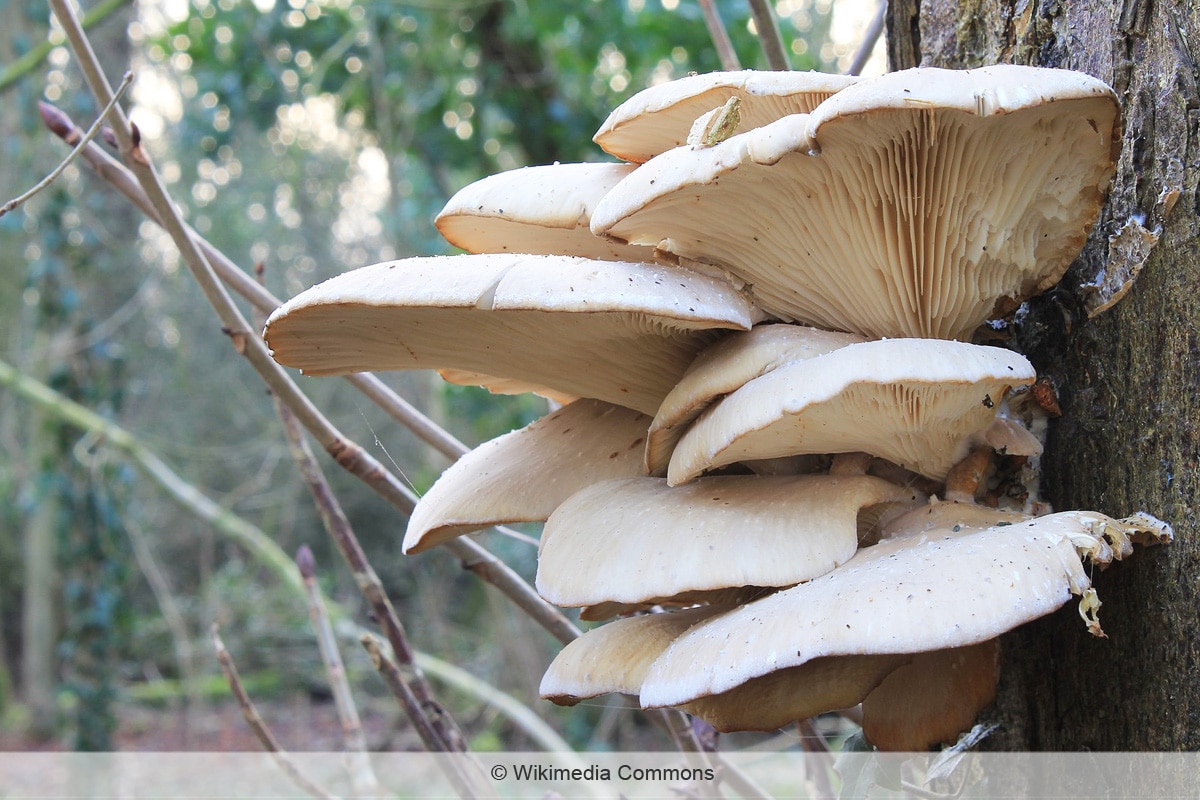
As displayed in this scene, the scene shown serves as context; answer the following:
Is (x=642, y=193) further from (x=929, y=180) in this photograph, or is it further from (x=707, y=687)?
(x=707, y=687)

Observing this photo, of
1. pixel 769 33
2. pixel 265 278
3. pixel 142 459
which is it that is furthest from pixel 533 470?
pixel 142 459

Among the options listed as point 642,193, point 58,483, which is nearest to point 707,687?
point 642,193

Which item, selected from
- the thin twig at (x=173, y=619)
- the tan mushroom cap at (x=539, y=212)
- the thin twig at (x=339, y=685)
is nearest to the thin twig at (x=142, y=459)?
the thin twig at (x=173, y=619)

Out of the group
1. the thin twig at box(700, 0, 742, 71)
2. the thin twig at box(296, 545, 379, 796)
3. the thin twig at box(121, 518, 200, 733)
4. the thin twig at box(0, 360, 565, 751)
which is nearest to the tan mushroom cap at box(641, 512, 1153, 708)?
the thin twig at box(296, 545, 379, 796)

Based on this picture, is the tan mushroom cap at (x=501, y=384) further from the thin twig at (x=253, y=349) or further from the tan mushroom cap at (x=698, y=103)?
the tan mushroom cap at (x=698, y=103)

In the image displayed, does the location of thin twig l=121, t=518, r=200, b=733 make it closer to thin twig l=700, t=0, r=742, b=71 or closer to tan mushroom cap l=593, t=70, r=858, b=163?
thin twig l=700, t=0, r=742, b=71

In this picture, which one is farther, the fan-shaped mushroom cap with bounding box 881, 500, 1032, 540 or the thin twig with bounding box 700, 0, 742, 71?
the thin twig with bounding box 700, 0, 742, 71
